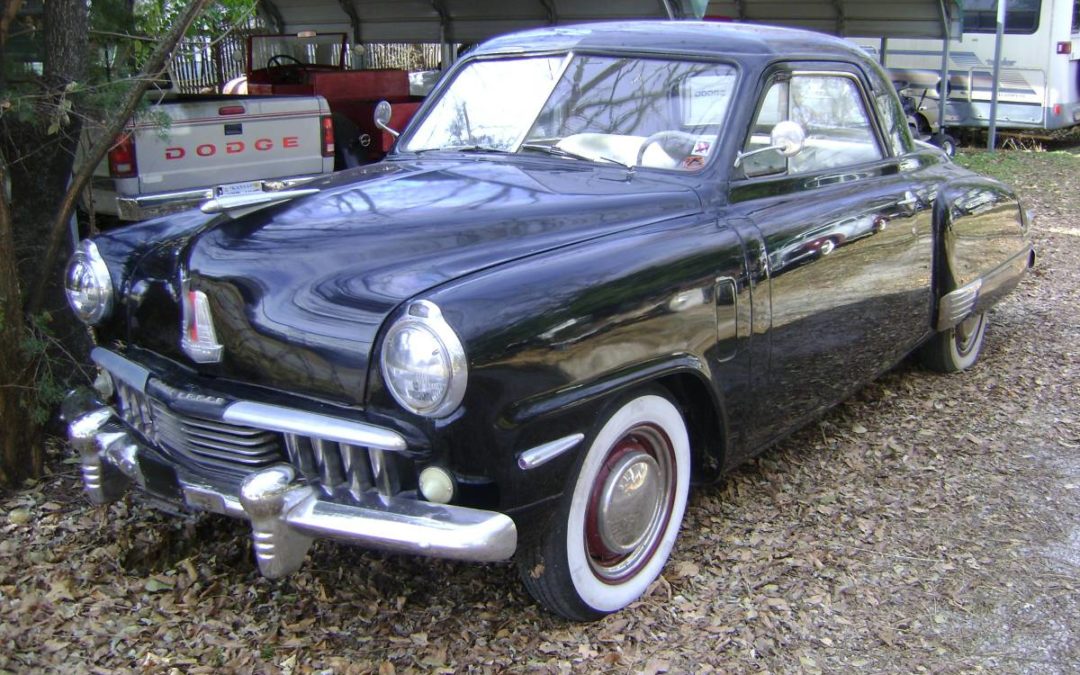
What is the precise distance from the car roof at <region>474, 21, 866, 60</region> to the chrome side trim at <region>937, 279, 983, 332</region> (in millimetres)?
1239

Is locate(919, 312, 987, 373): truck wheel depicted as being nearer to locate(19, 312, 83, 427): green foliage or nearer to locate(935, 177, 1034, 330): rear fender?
locate(935, 177, 1034, 330): rear fender

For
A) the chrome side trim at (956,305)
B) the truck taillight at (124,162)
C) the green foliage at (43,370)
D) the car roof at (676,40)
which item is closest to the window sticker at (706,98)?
the car roof at (676,40)

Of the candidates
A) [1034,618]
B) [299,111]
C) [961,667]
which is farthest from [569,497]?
[299,111]

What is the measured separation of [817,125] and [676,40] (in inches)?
30.0

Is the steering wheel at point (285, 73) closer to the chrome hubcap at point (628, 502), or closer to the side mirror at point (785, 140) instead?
the side mirror at point (785, 140)

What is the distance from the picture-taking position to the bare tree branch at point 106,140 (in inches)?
142

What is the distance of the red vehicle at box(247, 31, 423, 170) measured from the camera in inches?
395

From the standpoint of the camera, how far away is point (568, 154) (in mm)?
3762

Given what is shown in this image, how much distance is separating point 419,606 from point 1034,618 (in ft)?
6.29

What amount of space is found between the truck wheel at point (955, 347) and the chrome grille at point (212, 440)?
12.1ft

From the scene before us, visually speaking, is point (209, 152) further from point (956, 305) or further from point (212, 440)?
point (956, 305)

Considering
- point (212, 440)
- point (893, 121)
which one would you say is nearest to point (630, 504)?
point (212, 440)

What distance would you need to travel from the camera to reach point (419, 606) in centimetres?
312

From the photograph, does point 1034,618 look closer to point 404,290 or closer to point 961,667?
point 961,667
